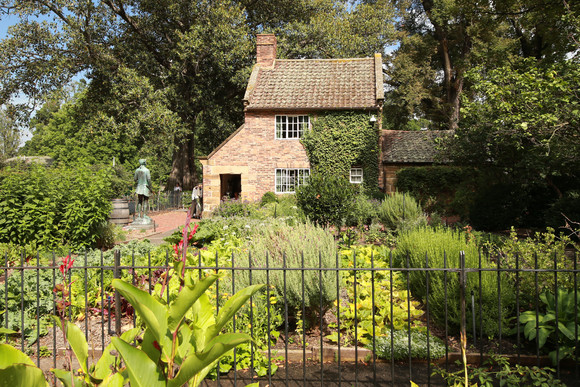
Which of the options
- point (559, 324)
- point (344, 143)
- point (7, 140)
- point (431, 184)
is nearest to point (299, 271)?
point (559, 324)

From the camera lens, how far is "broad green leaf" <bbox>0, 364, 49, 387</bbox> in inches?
47.2

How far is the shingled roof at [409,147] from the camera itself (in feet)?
69.5

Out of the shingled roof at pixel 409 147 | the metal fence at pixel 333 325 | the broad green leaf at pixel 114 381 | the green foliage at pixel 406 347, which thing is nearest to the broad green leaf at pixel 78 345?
the broad green leaf at pixel 114 381

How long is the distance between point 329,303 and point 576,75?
790cm

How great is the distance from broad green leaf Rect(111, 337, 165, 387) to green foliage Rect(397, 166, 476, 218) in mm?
19482

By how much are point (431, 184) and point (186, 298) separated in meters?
20.1

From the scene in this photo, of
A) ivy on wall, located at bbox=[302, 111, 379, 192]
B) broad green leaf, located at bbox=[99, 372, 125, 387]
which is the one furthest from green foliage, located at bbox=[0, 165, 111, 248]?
ivy on wall, located at bbox=[302, 111, 379, 192]

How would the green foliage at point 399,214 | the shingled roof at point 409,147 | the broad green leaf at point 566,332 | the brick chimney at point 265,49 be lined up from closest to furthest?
1. the broad green leaf at point 566,332
2. the green foliage at point 399,214
3. the shingled roof at point 409,147
4. the brick chimney at point 265,49

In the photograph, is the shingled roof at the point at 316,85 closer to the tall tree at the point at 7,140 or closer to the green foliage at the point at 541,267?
the green foliage at the point at 541,267

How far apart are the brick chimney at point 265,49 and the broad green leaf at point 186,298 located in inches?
898

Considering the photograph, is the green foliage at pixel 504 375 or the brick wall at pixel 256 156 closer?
the green foliage at pixel 504 375

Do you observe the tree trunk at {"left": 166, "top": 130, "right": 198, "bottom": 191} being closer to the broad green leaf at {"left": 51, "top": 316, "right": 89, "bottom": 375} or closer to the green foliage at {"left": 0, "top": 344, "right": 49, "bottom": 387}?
the broad green leaf at {"left": 51, "top": 316, "right": 89, "bottom": 375}

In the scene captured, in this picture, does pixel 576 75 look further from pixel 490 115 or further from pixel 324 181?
pixel 324 181

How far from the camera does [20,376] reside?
1.24 metres
